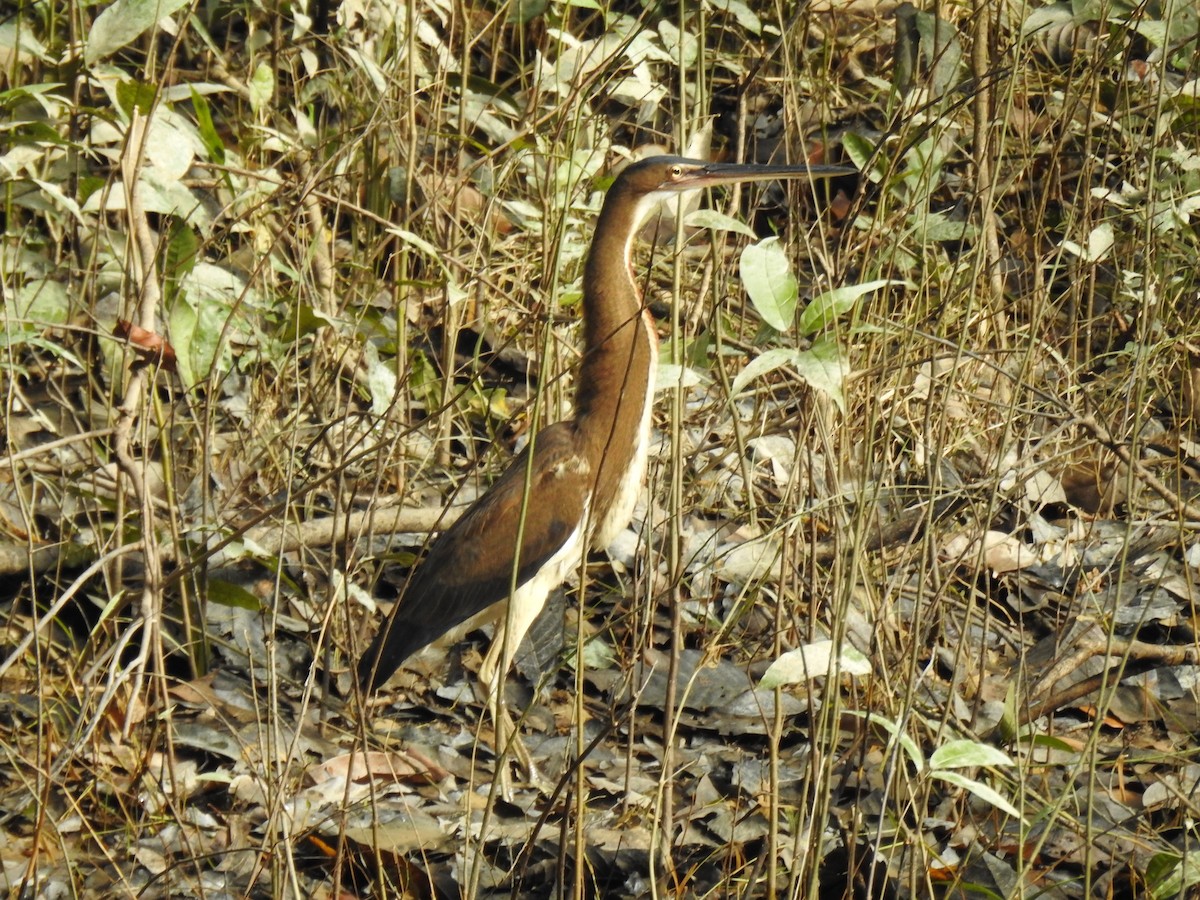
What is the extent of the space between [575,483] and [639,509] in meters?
0.69

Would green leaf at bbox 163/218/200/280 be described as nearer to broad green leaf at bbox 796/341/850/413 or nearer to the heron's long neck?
the heron's long neck

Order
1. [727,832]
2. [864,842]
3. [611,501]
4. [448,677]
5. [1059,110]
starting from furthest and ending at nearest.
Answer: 1. [1059,110]
2. [448,677]
3. [611,501]
4. [727,832]
5. [864,842]

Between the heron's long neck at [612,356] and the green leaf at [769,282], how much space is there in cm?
133

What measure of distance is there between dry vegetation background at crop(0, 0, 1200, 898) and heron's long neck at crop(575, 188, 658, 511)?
0.11 meters

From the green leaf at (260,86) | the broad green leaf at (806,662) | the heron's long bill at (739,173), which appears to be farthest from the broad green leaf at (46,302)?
the broad green leaf at (806,662)

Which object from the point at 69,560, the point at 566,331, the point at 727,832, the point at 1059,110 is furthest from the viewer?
the point at 1059,110

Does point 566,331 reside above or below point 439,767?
above

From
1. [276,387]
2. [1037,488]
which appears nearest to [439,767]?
[276,387]

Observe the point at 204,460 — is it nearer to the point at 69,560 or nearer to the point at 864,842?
the point at 69,560

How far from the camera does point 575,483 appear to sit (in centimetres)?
355

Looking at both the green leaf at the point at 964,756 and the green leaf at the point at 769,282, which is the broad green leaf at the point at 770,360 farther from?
the green leaf at the point at 964,756

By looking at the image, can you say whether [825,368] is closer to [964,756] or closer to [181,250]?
[964,756]

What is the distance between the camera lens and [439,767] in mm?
3299

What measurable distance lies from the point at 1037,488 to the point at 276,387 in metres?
2.00
